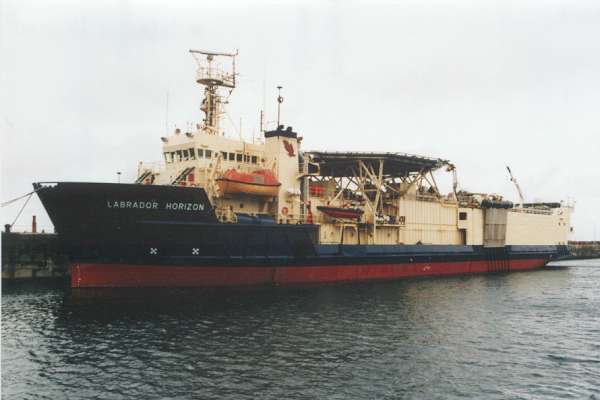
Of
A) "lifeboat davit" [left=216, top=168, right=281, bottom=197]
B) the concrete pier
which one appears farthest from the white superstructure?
the concrete pier

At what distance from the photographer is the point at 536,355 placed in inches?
767

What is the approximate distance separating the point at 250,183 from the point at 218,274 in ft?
21.4

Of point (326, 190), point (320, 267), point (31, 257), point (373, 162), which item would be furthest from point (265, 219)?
point (31, 257)

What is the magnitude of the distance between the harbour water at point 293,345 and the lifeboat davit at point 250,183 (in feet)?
22.2

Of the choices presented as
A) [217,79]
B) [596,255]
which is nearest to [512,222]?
[217,79]

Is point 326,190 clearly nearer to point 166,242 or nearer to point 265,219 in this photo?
point 265,219

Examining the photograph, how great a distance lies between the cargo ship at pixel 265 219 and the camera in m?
29.5

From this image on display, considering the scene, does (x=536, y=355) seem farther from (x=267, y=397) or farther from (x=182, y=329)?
(x=182, y=329)

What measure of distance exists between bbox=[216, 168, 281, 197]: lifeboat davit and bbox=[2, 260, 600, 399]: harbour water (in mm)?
6778

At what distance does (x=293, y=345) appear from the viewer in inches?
786

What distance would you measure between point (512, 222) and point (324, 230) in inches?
1018

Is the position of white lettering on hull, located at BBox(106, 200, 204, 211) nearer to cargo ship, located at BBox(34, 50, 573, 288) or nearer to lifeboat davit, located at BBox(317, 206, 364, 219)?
cargo ship, located at BBox(34, 50, 573, 288)

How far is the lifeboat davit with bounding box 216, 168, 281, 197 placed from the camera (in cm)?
3322

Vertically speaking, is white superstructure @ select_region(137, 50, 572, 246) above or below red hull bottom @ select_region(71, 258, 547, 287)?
above
